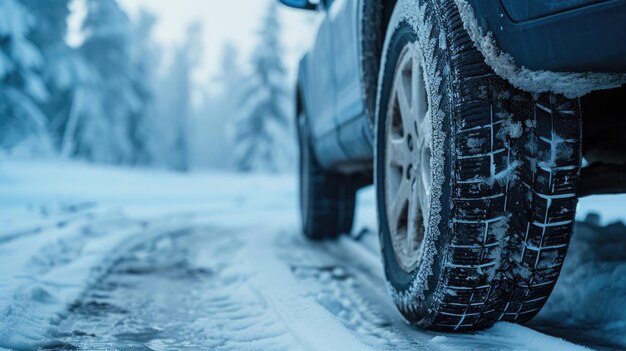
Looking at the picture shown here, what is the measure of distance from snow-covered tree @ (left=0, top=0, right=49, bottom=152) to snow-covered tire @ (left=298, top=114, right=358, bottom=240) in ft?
12.9

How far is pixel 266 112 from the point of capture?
25.6 m

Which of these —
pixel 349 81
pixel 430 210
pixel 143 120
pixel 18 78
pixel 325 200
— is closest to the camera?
pixel 430 210

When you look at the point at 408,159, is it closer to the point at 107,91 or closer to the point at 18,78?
the point at 18,78

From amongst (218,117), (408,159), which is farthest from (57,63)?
(218,117)

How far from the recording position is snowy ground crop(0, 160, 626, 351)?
1574 millimetres

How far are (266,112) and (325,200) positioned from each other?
21938mm

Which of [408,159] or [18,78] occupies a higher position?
[18,78]

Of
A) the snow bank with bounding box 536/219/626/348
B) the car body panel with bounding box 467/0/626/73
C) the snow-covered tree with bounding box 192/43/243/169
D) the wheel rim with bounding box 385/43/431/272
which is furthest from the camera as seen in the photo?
the snow-covered tree with bounding box 192/43/243/169

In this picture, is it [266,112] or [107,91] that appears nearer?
[107,91]

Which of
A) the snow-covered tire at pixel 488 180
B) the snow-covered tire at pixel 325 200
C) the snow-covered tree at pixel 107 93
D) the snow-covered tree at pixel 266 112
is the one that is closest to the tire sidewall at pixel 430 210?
the snow-covered tire at pixel 488 180

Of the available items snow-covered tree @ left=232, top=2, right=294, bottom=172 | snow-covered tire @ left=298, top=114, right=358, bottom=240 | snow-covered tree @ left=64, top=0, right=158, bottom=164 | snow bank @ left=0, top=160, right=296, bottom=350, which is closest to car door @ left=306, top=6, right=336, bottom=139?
snow-covered tire @ left=298, top=114, right=358, bottom=240

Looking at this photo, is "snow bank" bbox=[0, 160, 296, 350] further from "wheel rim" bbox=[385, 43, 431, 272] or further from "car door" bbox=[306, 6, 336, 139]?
"car door" bbox=[306, 6, 336, 139]

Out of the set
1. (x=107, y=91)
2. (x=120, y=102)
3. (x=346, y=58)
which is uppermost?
(x=107, y=91)

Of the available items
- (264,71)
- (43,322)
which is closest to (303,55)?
(43,322)
